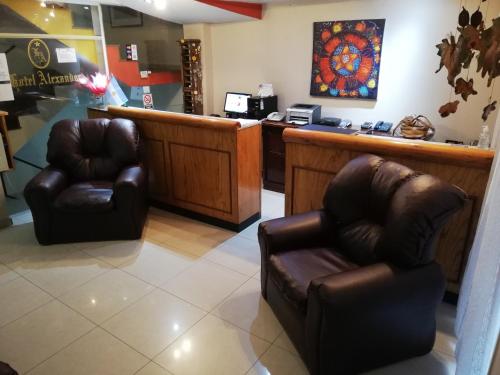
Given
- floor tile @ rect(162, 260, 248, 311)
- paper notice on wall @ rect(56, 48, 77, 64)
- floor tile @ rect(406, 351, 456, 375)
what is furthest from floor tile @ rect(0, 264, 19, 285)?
floor tile @ rect(406, 351, 456, 375)

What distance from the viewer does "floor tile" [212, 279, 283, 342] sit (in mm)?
2135

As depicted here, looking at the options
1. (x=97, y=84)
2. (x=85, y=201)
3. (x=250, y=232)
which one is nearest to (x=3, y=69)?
(x=97, y=84)

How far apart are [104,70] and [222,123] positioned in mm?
2433

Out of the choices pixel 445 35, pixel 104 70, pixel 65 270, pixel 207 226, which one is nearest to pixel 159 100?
pixel 104 70

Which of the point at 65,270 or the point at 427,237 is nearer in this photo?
the point at 427,237

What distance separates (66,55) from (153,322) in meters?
3.36

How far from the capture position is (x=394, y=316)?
1700mm

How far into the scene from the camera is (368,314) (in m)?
1.62

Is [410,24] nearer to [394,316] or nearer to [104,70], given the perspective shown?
[394,316]

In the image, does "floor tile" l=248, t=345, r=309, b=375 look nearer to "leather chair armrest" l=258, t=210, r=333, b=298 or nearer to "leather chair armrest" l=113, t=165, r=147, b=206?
"leather chair armrest" l=258, t=210, r=333, b=298

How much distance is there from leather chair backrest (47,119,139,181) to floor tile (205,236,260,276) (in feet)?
3.87

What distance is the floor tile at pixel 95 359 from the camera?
1.87 meters

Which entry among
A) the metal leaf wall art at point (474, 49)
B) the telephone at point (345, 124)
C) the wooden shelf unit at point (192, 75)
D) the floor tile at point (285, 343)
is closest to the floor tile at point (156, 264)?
the floor tile at point (285, 343)

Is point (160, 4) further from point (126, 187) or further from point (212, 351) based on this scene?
point (212, 351)
